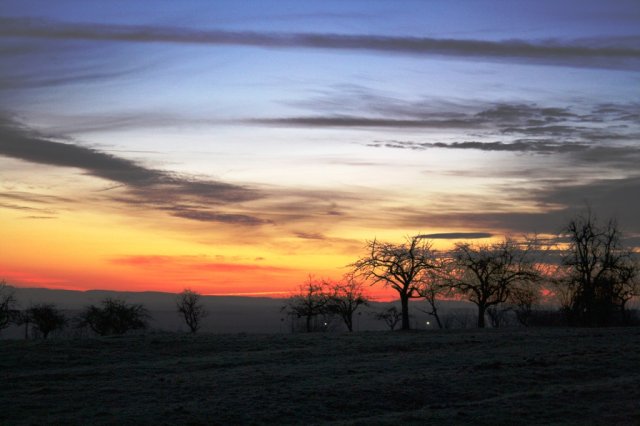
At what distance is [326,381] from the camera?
2650cm


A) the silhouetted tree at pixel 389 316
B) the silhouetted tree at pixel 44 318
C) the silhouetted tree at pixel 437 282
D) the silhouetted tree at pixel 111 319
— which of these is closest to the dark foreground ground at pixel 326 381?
the silhouetted tree at pixel 437 282

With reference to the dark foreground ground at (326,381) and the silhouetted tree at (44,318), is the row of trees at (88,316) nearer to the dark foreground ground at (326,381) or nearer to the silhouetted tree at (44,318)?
the silhouetted tree at (44,318)

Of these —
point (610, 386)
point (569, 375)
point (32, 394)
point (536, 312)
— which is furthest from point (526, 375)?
point (536, 312)

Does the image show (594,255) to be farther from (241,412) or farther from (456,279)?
(241,412)

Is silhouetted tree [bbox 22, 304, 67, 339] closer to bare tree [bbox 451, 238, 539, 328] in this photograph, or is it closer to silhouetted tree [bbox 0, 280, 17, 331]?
silhouetted tree [bbox 0, 280, 17, 331]

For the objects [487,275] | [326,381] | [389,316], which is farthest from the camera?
[389,316]

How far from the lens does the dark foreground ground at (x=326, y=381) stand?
20734 millimetres

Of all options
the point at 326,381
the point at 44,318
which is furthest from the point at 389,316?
the point at 326,381

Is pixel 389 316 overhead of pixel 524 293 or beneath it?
beneath

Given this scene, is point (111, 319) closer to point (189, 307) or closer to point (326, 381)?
point (189, 307)

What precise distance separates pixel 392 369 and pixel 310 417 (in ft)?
30.0

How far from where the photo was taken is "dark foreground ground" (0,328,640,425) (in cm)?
2073

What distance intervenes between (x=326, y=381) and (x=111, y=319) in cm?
6093

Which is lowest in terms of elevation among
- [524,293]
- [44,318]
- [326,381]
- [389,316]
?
[326,381]
